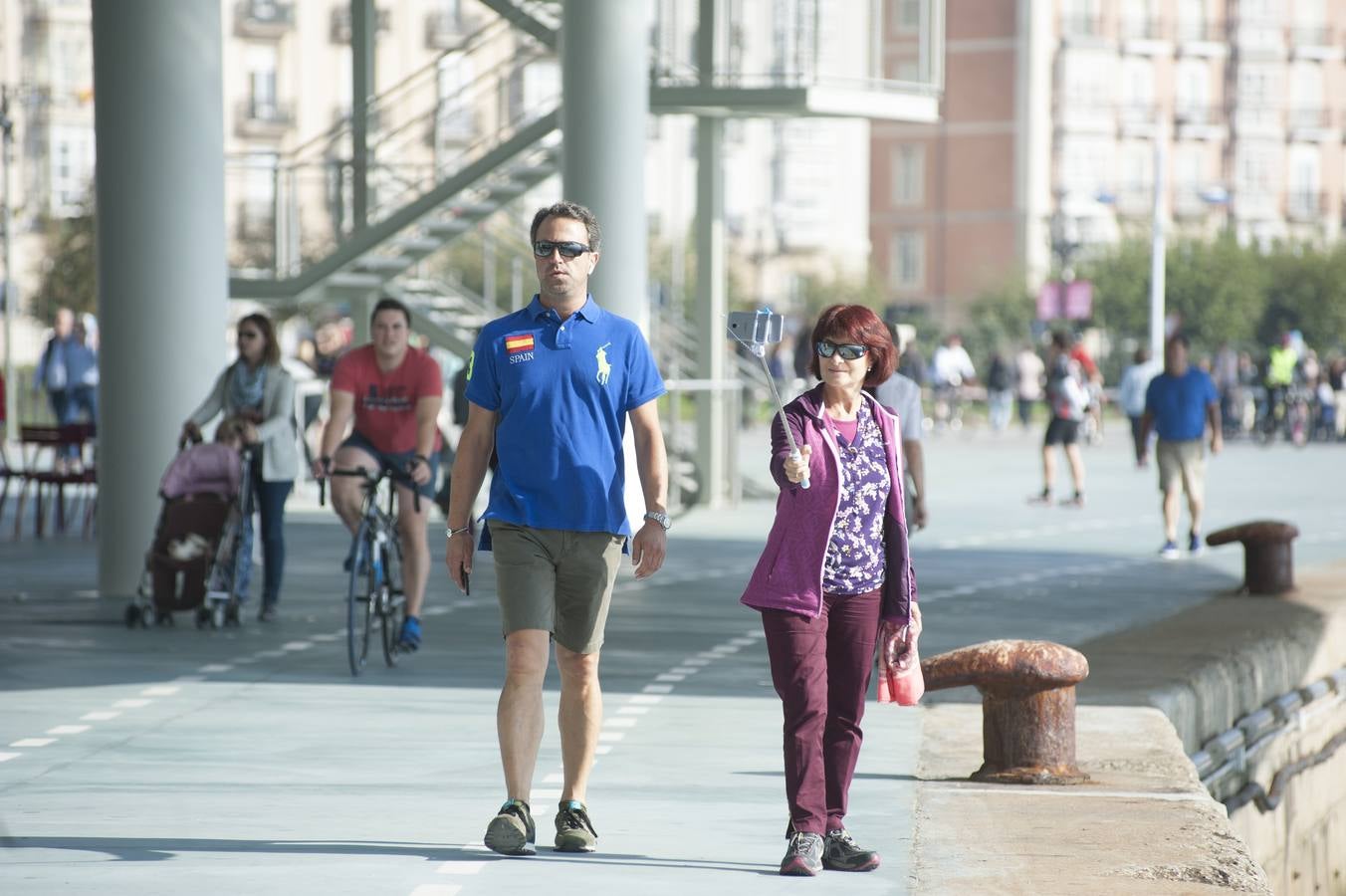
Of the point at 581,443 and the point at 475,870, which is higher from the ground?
the point at 581,443

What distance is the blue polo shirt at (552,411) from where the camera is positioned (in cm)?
712

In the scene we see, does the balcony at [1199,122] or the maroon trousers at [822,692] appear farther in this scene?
the balcony at [1199,122]

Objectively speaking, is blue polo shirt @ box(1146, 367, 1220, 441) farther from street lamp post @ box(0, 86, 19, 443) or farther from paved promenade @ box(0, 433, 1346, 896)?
street lamp post @ box(0, 86, 19, 443)

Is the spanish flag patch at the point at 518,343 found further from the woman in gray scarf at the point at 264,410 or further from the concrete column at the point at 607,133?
the concrete column at the point at 607,133

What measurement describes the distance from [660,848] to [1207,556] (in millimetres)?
13165

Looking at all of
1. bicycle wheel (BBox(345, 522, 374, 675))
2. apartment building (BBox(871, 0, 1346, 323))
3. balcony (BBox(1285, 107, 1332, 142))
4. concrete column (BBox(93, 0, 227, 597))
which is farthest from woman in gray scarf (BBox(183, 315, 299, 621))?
balcony (BBox(1285, 107, 1332, 142))

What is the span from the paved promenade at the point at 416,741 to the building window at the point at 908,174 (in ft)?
263

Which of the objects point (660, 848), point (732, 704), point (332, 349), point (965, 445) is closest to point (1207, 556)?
point (332, 349)

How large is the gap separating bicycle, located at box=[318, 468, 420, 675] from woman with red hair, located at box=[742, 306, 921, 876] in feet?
16.2

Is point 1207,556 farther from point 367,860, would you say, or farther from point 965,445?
point 965,445

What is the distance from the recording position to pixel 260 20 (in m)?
81.9

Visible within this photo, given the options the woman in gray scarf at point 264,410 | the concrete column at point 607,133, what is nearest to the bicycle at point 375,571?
the woman in gray scarf at point 264,410

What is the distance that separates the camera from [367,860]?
6996 mm

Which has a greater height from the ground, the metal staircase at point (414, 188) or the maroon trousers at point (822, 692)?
the metal staircase at point (414, 188)
